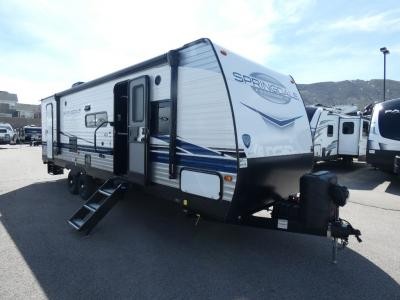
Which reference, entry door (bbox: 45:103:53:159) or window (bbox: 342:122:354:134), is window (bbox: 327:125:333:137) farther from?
entry door (bbox: 45:103:53:159)

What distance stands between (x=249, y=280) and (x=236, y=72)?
2569mm

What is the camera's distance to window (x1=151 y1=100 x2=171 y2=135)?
4.87 m

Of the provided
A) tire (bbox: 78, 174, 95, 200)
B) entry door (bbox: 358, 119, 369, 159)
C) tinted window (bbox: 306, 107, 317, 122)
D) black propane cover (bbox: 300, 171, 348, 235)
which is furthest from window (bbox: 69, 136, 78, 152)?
entry door (bbox: 358, 119, 369, 159)

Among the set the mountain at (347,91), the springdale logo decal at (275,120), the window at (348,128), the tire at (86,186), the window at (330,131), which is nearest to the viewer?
the springdale logo decal at (275,120)

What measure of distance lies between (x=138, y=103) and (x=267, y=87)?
7.15 feet

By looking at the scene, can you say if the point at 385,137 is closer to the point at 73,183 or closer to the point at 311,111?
the point at 311,111

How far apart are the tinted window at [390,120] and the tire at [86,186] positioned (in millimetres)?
8360

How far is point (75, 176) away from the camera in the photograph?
26.7 ft

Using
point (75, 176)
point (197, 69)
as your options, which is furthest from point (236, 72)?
point (75, 176)

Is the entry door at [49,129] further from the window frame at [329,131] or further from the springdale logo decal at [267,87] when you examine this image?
the window frame at [329,131]

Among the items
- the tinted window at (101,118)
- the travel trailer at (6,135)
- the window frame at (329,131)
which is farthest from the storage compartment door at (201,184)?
the travel trailer at (6,135)

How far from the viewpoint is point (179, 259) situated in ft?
14.2

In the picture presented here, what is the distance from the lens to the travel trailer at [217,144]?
400 centimetres

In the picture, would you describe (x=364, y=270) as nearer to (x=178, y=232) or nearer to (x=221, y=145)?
(x=221, y=145)
